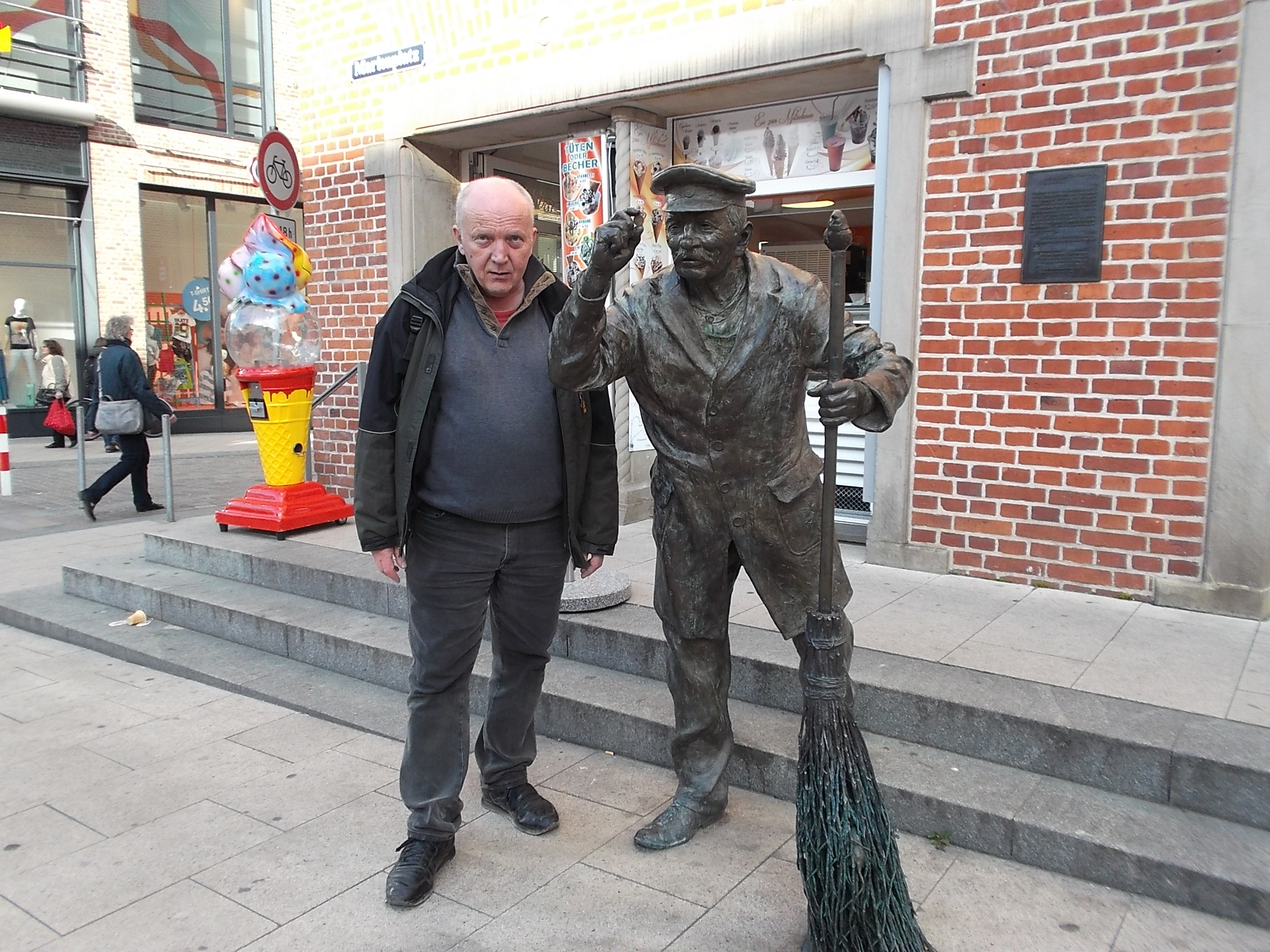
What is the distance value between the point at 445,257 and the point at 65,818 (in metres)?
2.46

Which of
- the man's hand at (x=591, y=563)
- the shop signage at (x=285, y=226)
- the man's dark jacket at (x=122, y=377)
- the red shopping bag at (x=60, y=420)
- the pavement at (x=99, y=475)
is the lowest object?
the pavement at (x=99, y=475)

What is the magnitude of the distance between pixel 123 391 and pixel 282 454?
317 cm

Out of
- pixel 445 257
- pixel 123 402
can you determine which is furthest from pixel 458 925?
pixel 123 402

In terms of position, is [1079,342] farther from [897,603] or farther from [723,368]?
[723,368]

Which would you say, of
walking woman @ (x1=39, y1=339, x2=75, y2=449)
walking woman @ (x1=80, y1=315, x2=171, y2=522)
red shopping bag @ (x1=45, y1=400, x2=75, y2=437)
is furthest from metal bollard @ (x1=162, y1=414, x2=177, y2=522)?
walking woman @ (x1=39, y1=339, x2=75, y2=449)

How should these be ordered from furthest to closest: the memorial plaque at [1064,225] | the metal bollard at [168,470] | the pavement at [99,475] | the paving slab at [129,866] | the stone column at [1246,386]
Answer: the pavement at [99,475] < the metal bollard at [168,470] < the memorial plaque at [1064,225] < the stone column at [1246,386] < the paving slab at [129,866]

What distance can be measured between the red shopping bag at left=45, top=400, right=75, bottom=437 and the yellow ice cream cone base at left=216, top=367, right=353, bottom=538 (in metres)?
8.08

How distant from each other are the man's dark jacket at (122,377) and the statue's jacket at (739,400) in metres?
7.20

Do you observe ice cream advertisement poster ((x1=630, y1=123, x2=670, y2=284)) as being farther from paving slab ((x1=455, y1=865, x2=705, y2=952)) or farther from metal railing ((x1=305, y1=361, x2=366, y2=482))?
paving slab ((x1=455, y1=865, x2=705, y2=952))

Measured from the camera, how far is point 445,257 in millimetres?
3121

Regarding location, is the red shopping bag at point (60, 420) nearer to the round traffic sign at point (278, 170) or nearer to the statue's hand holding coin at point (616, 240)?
the round traffic sign at point (278, 170)

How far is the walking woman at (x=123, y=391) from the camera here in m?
8.81

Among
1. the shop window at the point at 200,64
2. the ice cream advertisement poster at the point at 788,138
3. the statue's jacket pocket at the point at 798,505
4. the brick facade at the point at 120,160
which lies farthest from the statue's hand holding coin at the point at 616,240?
the shop window at the point at 200,64

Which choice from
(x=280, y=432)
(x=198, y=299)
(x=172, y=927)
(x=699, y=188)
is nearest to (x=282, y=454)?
(x=280, y=432)
